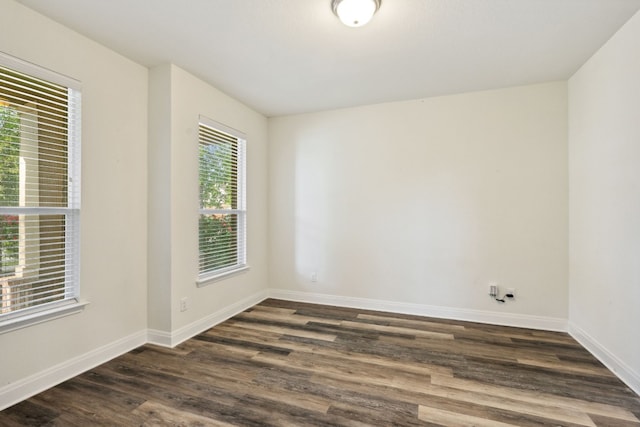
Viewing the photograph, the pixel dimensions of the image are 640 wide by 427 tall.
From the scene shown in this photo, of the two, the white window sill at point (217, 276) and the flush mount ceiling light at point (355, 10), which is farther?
the white window sill at point (217, 276)

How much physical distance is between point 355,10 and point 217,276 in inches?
109

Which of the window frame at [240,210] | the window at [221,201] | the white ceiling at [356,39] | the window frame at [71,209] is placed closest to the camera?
the white ceiling at [356,39]

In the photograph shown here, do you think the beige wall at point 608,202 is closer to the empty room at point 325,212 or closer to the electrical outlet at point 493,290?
the empty room at point 325,212

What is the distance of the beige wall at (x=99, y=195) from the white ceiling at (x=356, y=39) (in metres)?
0.18

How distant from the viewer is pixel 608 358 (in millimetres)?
2324

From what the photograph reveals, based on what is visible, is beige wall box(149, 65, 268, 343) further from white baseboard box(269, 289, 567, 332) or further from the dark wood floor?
white baseboard box(269, 289, 567, 332)

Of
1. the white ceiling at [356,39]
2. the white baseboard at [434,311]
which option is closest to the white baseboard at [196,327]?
the white baseboard at [434,311]

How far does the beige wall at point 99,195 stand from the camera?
1.95m

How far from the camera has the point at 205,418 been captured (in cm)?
177

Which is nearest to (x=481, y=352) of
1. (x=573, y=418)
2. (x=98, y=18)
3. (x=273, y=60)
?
(x=573, y=418)

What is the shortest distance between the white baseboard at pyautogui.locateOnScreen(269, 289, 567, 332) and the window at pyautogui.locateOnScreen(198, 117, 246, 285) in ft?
3.12

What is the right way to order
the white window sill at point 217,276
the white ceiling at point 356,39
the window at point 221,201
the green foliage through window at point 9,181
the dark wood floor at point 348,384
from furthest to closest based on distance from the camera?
the window at point 221,201
the white window sill at point 217,276
the white ceiling at point 356,39
the green foliage through window at point 9,181
the dark wood floor at point 348,384

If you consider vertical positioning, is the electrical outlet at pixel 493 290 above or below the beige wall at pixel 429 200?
below

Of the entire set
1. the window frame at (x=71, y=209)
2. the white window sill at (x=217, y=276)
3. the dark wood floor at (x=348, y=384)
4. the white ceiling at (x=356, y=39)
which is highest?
the white ceiling at (x=356, y=39)
